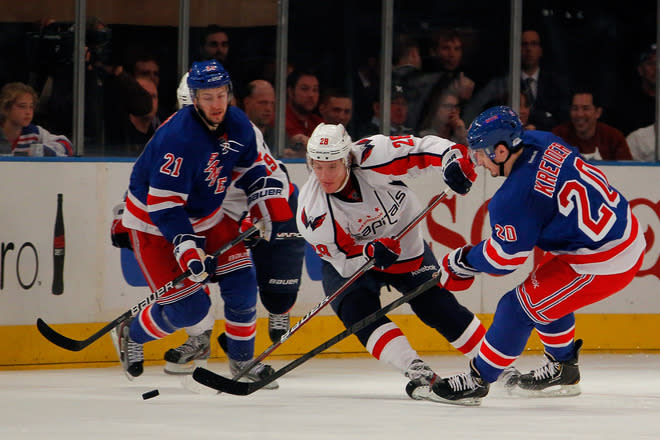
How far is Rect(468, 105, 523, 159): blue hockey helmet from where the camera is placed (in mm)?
4207

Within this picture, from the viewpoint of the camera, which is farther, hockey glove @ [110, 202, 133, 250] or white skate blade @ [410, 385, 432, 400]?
hockey glove @ [110, 202, 133, 250]

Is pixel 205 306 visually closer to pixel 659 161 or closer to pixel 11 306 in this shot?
pixel 11 306

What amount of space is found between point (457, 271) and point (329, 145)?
1.96 ft

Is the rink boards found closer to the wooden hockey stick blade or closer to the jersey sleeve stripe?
the wooden hockey stick blade

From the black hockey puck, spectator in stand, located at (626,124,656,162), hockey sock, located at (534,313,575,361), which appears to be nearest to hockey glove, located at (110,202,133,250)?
the black hockey puck

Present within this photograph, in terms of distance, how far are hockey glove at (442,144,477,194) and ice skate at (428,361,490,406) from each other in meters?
0.60

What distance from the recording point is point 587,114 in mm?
6680

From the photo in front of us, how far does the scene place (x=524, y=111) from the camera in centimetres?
658

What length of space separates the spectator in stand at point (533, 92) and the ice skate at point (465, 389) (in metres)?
2.50

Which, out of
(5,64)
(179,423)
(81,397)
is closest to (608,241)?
(179,423)

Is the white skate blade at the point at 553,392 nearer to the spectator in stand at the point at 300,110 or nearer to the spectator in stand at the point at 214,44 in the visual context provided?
the spectator in stand at the point at 300,110

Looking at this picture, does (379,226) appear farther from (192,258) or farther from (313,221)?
(192,258)

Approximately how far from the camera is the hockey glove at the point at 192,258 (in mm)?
4617

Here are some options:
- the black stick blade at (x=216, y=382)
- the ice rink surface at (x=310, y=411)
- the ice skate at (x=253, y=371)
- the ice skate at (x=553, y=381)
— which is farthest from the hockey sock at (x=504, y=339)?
the ice skate at (x=253, y=371)
